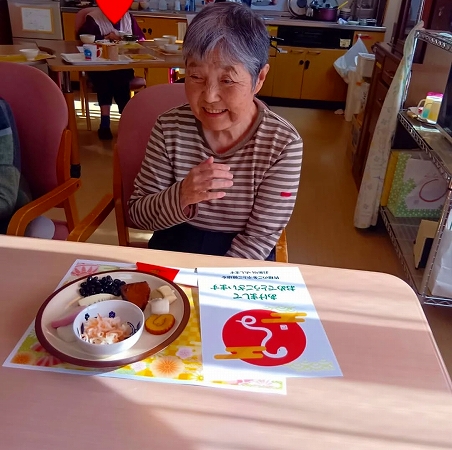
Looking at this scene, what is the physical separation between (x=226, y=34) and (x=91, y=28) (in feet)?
9.54

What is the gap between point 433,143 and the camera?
1974 millimetres

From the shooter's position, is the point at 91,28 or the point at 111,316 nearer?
the point at 111,316

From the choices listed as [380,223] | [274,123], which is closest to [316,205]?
[380,223]

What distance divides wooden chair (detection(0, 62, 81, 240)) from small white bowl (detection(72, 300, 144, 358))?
2.46 feet

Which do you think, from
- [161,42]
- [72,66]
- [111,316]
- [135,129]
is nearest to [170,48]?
[161,42]

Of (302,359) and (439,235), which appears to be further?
(439,235)

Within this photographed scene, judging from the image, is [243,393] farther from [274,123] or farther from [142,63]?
[142,63]

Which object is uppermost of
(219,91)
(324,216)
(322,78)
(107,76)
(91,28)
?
(219,91)

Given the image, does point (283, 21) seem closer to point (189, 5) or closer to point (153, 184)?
point (189, 5)

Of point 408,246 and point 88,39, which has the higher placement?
point 88,39

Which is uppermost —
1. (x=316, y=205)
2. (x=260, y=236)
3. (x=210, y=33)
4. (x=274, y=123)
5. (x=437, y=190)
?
(x=210, y=33)

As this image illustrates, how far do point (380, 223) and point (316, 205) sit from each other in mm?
424

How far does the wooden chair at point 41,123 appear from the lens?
1466mm

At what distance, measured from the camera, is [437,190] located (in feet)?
7.78
